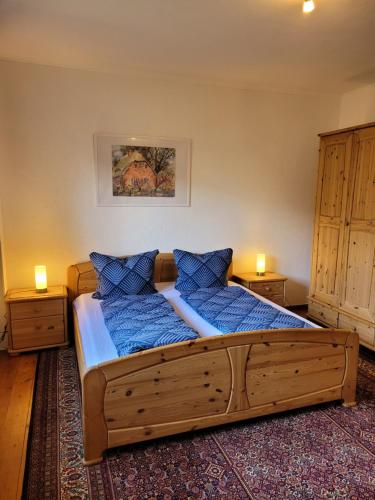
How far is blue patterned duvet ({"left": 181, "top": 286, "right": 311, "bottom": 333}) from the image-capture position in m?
2.36

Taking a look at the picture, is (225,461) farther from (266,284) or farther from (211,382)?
(266,284)

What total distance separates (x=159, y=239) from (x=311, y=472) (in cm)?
243

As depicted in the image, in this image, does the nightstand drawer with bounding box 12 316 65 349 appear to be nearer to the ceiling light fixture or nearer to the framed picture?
the framed picture

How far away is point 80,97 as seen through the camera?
321 centimetres

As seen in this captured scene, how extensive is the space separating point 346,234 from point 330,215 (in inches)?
11.7

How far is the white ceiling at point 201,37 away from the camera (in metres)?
2.15

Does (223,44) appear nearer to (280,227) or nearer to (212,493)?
(280,227)

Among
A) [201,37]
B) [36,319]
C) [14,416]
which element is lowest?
[14,416]

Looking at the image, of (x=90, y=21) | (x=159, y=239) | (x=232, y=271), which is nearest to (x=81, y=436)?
(x=159, y=239)

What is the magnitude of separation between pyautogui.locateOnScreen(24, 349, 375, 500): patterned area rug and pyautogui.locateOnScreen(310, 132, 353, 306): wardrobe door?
5.04 feet

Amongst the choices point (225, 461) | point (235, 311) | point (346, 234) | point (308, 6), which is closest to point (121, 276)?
point (235, 311)

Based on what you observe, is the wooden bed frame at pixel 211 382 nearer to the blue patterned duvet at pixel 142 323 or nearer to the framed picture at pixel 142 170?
the blue patterned duvet at pixel 142 323

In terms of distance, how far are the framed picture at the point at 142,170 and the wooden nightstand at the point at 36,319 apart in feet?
3.38

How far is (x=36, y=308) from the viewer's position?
3.01 m
